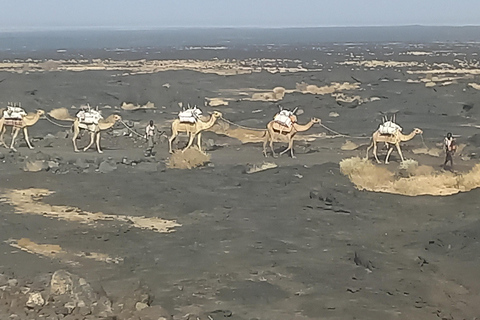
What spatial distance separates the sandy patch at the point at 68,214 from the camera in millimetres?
12586

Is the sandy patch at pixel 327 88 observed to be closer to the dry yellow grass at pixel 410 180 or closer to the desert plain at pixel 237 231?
the desert plain at pixel 237 231

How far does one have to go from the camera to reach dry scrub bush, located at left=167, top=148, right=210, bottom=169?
18.2 metres

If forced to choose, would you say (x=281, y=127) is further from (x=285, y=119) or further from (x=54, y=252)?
(x=54, y=252)

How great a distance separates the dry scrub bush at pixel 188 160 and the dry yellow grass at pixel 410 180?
398 centimetres

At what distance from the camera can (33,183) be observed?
15969 millimetres

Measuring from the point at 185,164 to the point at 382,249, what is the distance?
26.5 ft

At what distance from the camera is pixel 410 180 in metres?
15.6

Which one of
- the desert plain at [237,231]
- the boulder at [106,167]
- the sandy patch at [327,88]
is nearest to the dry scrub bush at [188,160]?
the desert plain at [237,231]

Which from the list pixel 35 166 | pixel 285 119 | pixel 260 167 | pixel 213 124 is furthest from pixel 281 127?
pixel 35 166

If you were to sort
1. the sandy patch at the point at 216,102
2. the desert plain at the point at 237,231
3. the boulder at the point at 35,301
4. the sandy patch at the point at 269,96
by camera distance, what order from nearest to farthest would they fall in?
the boulder at the point at 35,301 < the desert plain at the point at 237,231 < the sandy patch at the point at 216,102 < the sandy patch at the point at 269,96

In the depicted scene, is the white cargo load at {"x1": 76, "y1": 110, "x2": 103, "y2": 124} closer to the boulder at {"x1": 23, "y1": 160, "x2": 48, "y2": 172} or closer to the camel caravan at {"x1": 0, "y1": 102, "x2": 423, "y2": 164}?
the camel caravan at {"x1": 0, "y1": 102, "x2": 423, "y2": 164}

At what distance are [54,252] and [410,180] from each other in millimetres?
8372

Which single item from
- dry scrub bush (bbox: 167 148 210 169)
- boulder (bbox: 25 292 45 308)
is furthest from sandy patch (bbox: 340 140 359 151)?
boulder (bbox: 25 292 45 308)

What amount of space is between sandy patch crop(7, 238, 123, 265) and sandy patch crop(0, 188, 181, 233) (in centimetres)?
146
